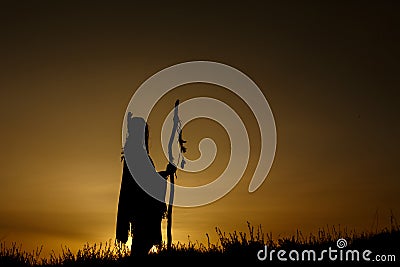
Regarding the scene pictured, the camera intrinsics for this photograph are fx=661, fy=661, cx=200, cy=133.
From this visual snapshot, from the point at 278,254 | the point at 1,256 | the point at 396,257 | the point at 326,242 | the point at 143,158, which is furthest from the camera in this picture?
the point at 143,158

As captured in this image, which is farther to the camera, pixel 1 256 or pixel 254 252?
pixel 1 256

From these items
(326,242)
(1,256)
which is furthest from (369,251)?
(1,256)

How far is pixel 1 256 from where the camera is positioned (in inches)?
495

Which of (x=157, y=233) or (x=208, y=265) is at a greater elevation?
(x=157, y=233)

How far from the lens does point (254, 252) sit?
10.7 m

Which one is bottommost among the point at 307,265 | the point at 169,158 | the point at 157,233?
the point at 307,265

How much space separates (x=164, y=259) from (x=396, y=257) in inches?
154

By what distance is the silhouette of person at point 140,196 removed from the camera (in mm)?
13500

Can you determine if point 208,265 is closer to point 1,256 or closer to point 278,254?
point 278,254

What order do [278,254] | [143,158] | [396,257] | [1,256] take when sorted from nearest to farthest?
[396,257], [278,254], [1,256], [143,158]

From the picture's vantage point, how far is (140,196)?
45.3ft

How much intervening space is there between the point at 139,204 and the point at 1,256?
2926 millimetres

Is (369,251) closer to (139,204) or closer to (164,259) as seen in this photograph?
(164,259)

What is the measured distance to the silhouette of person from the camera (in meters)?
13.5
